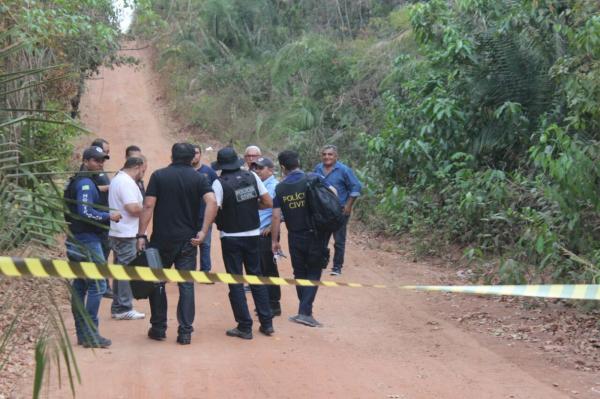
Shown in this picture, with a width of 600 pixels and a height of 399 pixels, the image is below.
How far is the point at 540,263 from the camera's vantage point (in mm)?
9969

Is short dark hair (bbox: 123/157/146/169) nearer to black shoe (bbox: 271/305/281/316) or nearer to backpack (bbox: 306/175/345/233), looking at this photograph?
backpack (bbox: 306/175/345/233)

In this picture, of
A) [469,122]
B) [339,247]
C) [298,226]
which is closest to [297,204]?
[298,226]

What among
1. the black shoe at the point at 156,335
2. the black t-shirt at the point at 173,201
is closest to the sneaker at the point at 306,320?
the black shoe at the point at 156,335

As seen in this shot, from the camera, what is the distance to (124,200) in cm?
838

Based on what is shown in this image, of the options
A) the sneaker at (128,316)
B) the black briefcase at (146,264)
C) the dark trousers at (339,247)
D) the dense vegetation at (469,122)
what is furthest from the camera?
the dark trousers at (339,247)

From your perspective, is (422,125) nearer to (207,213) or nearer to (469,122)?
(469,122)

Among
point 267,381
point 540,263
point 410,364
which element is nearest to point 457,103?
point 540,263

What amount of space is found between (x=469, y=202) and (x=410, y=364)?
17.0 feet

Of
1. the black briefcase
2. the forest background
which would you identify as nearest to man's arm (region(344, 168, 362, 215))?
the forest background

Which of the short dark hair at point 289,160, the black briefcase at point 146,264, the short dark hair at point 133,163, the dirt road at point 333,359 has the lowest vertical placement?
the dirt road at point 333,359

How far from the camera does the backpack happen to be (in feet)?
28.1

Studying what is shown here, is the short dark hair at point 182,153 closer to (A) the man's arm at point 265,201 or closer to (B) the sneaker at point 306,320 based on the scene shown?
(A) the man's arm at point 265,201

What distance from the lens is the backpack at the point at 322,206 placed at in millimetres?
8555

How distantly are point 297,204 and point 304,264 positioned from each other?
671mm
